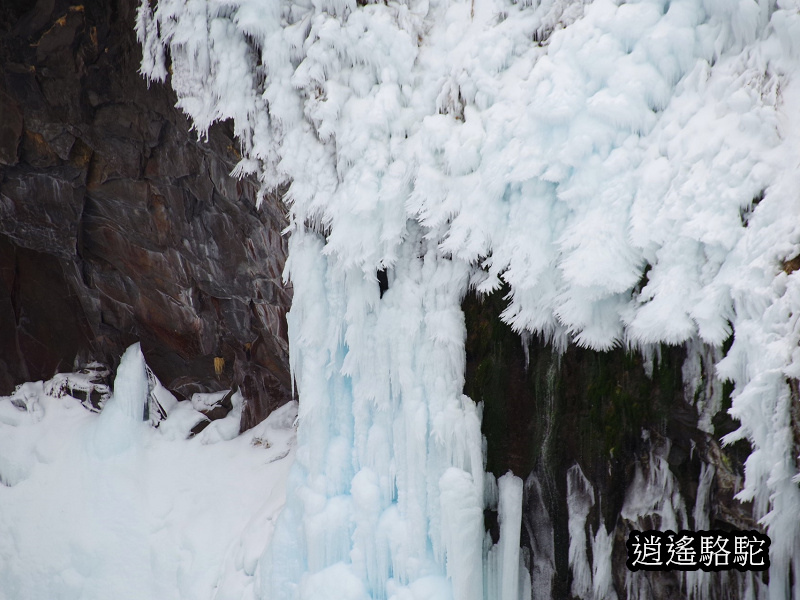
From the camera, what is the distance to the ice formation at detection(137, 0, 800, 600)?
10.3ft

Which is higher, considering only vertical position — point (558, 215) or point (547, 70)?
point (547, 70)

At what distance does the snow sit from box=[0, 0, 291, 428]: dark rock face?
0.54 meters

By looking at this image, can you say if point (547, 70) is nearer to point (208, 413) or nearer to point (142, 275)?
point (142, 275)

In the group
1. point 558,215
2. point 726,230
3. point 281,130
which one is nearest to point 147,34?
point 281,130

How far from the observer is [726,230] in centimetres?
312

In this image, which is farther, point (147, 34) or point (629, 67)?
point (147, 34)

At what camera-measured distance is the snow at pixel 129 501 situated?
659cm

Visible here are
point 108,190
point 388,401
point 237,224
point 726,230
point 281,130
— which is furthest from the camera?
point 108,190

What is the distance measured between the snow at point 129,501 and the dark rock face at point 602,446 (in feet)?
10.1

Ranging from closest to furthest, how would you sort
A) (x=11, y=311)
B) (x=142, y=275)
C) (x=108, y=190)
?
(x=108, y=190) < (x=142, y=275) < (x=11, y=311)

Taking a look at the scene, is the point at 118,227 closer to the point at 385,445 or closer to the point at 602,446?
the point at 385,445

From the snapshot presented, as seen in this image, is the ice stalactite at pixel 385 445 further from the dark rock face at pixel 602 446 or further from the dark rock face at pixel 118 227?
the dark rock face at pixel 118 227

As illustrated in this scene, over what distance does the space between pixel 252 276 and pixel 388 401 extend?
246 cm

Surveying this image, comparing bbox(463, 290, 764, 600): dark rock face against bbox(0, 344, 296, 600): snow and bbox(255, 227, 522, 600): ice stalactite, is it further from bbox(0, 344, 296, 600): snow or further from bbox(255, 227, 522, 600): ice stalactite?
bbox(0, 344, 296, 600): snow
